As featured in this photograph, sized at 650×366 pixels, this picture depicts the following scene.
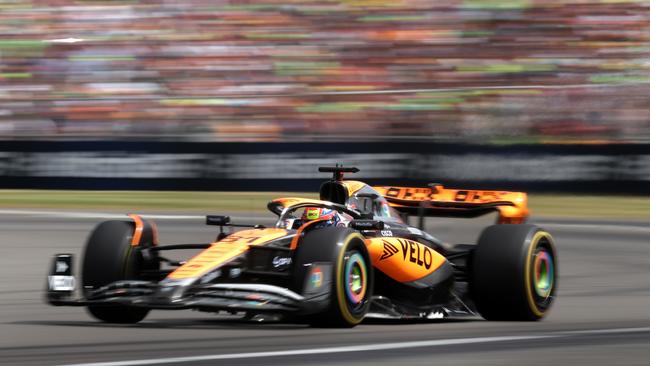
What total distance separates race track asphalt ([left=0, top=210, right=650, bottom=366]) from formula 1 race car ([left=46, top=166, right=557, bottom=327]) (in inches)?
6.9

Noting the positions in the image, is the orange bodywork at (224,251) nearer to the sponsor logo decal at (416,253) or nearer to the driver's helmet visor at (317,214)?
the driver's helmet visor at (317,214)

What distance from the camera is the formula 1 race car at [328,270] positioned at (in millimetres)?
7043

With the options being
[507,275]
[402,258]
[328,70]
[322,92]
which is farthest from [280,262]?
[328,70]

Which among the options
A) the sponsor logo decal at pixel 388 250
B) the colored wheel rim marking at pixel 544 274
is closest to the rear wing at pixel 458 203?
the colored wheel rim marking at pixel 544 274

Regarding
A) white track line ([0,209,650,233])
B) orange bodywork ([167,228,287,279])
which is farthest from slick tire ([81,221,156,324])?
white track line ([0,209,650,233])

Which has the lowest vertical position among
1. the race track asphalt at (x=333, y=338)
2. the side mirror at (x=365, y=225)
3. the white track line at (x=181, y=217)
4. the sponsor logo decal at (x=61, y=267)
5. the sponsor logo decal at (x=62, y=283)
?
the white track line at (x=181, y=217)

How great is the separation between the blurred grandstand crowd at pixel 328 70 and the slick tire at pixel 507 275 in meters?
13.6

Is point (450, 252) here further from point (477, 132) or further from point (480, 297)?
point (477, 132)

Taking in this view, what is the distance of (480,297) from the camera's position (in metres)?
8.35

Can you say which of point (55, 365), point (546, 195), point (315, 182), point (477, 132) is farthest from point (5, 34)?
point (55, 365)

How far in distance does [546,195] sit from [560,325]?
13235 millimetres

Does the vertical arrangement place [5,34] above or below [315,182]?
above

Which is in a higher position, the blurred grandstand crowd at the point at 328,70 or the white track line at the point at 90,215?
the blurred grandstand crowd at the point at 328,70

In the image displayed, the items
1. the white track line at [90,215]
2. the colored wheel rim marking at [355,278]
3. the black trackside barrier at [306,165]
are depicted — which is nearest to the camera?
the colored wheel rim marking at [355,278]
